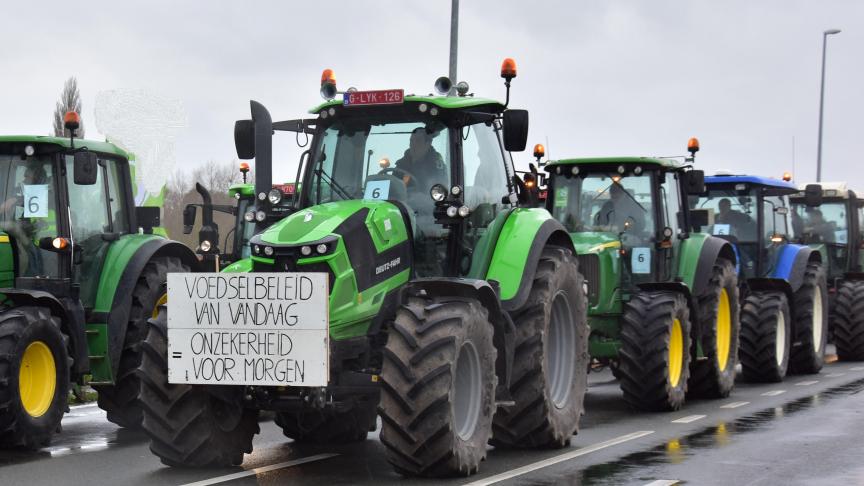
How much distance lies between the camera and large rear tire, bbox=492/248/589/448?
10.3 metres

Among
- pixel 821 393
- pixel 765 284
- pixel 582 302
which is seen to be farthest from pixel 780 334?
pixel 582 302

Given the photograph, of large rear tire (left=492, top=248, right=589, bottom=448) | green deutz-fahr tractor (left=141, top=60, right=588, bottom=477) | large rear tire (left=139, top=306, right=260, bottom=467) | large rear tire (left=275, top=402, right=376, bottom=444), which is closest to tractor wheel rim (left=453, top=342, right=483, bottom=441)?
green deutz-fahr tractor (left=141, top=60, right=588, bottom=477)

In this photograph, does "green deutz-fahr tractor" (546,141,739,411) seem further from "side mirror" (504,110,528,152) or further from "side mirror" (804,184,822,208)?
→ "side mirror" (804,184,822,208)

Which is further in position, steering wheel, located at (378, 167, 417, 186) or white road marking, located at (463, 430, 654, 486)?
steering wheel, located at (378, 167, 417, 186)

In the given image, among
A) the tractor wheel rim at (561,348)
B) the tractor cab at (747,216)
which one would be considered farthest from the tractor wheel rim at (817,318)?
the tractor wheel rim at (561,348)

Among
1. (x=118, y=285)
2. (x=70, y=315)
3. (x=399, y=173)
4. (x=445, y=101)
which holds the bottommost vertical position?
(x=70, y=315)

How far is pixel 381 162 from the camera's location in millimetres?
10211

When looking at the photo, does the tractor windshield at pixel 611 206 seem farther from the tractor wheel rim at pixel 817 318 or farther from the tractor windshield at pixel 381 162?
the tractor wheel rim at pixel 817 318

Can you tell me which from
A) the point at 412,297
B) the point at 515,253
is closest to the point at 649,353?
the point at 515,253

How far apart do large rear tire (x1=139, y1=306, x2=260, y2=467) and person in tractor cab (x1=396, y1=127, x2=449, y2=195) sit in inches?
82.9

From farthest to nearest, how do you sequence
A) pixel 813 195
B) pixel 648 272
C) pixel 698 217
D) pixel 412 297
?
1. pixel 813 195
2. pixel 698 217
3. pixel 648 272
4. pixel 412 297

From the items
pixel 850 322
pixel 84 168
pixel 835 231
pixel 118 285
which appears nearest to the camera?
pixel 84 168

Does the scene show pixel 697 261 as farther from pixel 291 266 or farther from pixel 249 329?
pixel 249 329

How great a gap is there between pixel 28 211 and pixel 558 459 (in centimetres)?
514
